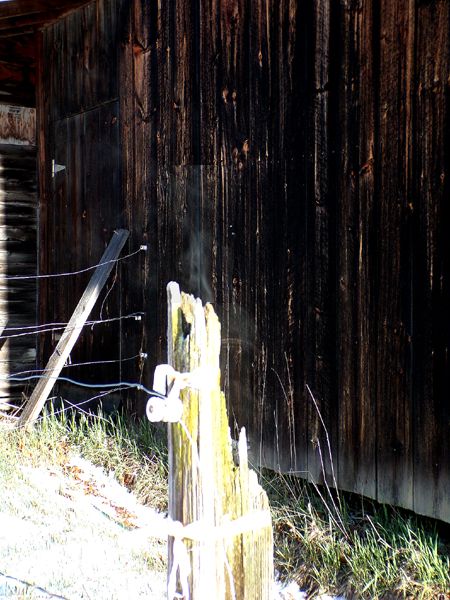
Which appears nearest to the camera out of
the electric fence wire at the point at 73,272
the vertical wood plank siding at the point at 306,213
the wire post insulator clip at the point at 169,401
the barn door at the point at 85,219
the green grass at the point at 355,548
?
the wire post insulator clip at the point at 169,401

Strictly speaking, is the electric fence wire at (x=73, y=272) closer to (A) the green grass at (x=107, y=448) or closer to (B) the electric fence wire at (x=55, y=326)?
(B) the electric fence wire at (x=55, y=326)

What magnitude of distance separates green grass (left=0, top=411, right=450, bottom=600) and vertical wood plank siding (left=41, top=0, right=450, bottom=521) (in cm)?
16

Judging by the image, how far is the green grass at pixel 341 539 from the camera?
3.94 m

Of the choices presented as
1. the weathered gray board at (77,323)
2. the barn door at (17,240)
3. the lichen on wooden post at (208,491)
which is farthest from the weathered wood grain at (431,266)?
the barn door at (17,240)

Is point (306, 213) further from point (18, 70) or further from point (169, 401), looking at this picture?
point (18, 70)

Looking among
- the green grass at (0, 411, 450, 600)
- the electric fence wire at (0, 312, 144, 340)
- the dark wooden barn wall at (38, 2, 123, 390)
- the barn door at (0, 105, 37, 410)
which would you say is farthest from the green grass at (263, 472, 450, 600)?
the barn door at (0, 105, 37, 410)

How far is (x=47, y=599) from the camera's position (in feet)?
12.9

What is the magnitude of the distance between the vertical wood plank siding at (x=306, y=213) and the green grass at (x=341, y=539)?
157 mm

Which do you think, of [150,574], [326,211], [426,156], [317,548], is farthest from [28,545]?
[426,156]

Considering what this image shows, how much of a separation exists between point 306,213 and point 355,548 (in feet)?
6.58

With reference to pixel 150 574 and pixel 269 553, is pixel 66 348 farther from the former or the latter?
pixel 269 553

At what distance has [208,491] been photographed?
245 cm

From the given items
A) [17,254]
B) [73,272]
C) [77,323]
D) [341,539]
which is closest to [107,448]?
[77,323]

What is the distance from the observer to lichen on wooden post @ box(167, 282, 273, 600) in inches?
96.0
